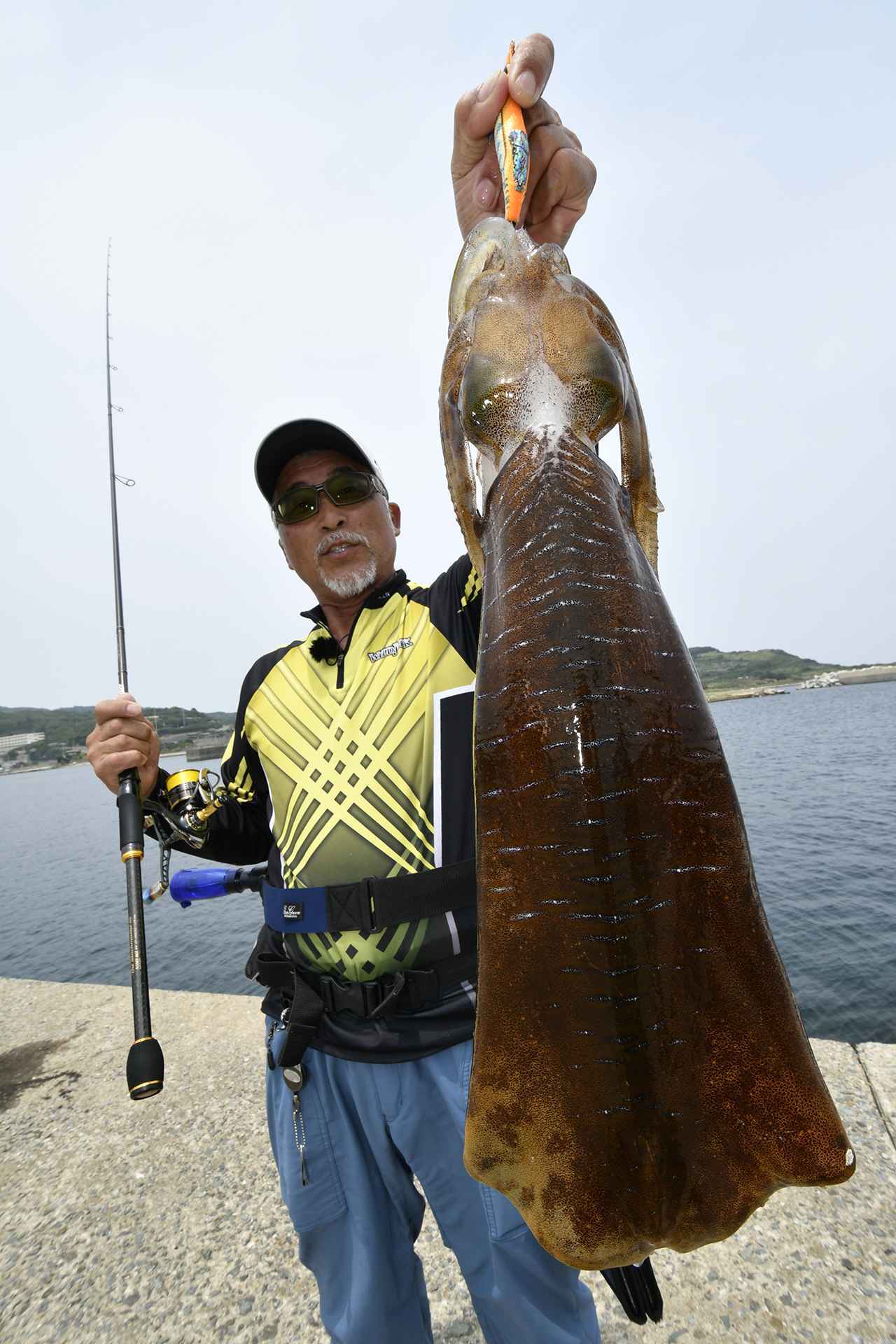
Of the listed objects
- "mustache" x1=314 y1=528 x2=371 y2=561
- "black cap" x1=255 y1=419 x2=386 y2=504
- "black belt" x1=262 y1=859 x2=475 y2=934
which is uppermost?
"black cap" x1=255 y1=419 x2=386 y2=504

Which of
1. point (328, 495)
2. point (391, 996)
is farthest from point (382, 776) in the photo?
point (328, 495)

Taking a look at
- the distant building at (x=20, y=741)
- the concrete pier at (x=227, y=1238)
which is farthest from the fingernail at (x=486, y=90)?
the distant building at (x=20, y=741)

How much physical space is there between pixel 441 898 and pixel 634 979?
4.03 feet

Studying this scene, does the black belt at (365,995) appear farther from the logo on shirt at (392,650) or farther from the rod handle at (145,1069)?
the logo on shirt at (392,650)

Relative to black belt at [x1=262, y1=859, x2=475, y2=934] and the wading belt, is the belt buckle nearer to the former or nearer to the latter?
the wading belt

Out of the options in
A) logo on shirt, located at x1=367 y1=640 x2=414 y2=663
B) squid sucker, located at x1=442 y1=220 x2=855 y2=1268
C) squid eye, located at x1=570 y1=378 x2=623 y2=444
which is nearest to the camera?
squid sucker, located at x1=442 y1=220 x2=855 y2=1268

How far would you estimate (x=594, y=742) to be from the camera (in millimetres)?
1060

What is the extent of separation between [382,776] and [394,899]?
1.39ft

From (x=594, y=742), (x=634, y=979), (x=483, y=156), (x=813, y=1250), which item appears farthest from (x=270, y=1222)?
(x=483, y=156)

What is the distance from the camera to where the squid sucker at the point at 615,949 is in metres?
1.04

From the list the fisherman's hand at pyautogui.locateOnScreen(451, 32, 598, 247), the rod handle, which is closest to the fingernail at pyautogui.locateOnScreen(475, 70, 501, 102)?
the fisherman's hand at pyautogui.locateOnScreen(451, 32, 598, 247)

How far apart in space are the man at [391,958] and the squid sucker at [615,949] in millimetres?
1096

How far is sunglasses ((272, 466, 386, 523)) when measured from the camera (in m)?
2.78

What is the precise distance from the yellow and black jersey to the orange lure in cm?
110
